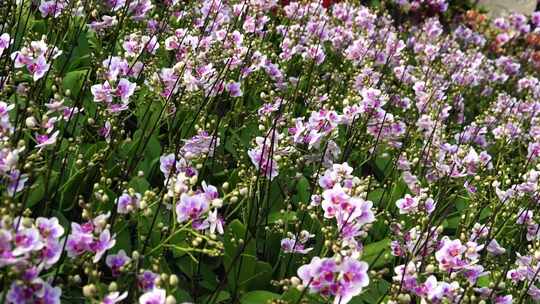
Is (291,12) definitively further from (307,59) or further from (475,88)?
(475,88)

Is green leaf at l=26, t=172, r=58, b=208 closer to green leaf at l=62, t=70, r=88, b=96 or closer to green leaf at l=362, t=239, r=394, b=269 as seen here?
green leaf at l=62, t=70, r=88, b=96

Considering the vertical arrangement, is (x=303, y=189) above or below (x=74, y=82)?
below

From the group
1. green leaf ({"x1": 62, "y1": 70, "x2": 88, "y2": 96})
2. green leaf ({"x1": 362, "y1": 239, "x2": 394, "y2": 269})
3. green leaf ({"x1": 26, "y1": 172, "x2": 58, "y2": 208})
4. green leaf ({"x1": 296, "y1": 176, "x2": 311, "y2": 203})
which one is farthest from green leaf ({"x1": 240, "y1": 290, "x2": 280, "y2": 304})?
green leaf ({"x1": 62, "y1": 70, "x2": 88, "y2": 96})

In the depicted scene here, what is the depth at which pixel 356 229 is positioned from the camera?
1.85 m

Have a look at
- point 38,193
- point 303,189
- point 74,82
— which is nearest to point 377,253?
point 303,189

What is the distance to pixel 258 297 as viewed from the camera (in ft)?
7.18

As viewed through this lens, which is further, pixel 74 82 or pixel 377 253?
pixel 74 82

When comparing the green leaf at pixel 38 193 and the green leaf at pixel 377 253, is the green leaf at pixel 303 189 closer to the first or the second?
the green leaf at pixel 377 253

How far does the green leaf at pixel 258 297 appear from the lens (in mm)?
2172

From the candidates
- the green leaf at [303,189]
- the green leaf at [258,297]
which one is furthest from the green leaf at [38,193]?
the green leaf at [303,189]

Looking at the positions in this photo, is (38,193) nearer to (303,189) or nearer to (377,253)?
(303,189)

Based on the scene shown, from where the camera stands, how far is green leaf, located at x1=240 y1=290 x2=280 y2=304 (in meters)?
2.17

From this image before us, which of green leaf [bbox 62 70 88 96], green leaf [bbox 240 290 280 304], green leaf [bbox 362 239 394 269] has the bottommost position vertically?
green leaf [bbox 240 290 280 304]

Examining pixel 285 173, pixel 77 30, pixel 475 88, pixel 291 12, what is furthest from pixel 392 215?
pixel 475 88
